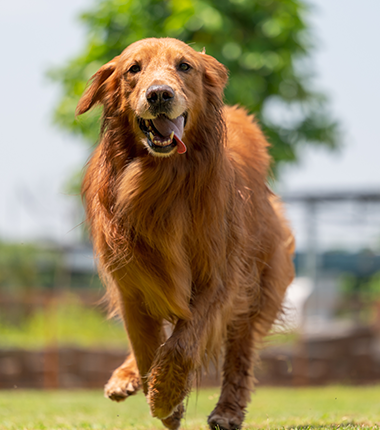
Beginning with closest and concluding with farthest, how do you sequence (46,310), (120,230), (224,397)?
(120,230)
(224,397)
(46,310)

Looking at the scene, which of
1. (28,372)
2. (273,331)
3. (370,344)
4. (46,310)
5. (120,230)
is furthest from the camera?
(370,344)

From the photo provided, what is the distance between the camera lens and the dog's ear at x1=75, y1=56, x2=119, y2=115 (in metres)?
4.39

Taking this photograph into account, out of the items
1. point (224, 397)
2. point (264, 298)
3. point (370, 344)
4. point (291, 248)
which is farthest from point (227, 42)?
point (370, 344)

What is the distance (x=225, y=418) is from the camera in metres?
4.74

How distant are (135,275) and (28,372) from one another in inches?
397

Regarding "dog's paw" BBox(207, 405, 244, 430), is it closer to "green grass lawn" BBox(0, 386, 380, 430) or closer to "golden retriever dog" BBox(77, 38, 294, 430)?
"golden retriever dog" BBox(77, 38, 294, 430)

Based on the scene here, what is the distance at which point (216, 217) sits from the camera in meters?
4.16

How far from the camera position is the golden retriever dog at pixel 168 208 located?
13.1 ft

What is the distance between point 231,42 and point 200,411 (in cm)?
617

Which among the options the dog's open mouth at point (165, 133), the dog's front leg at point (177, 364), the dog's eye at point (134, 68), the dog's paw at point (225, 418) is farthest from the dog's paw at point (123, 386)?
the dog's eye at point (134, 68)

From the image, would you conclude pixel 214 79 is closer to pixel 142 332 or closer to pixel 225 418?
pixel 142 332

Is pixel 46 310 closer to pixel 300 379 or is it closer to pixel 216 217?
pixel 300 379

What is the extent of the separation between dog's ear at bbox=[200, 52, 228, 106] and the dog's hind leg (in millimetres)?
1819

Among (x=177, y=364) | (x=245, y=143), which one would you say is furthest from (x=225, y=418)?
(x=245, y=143)
